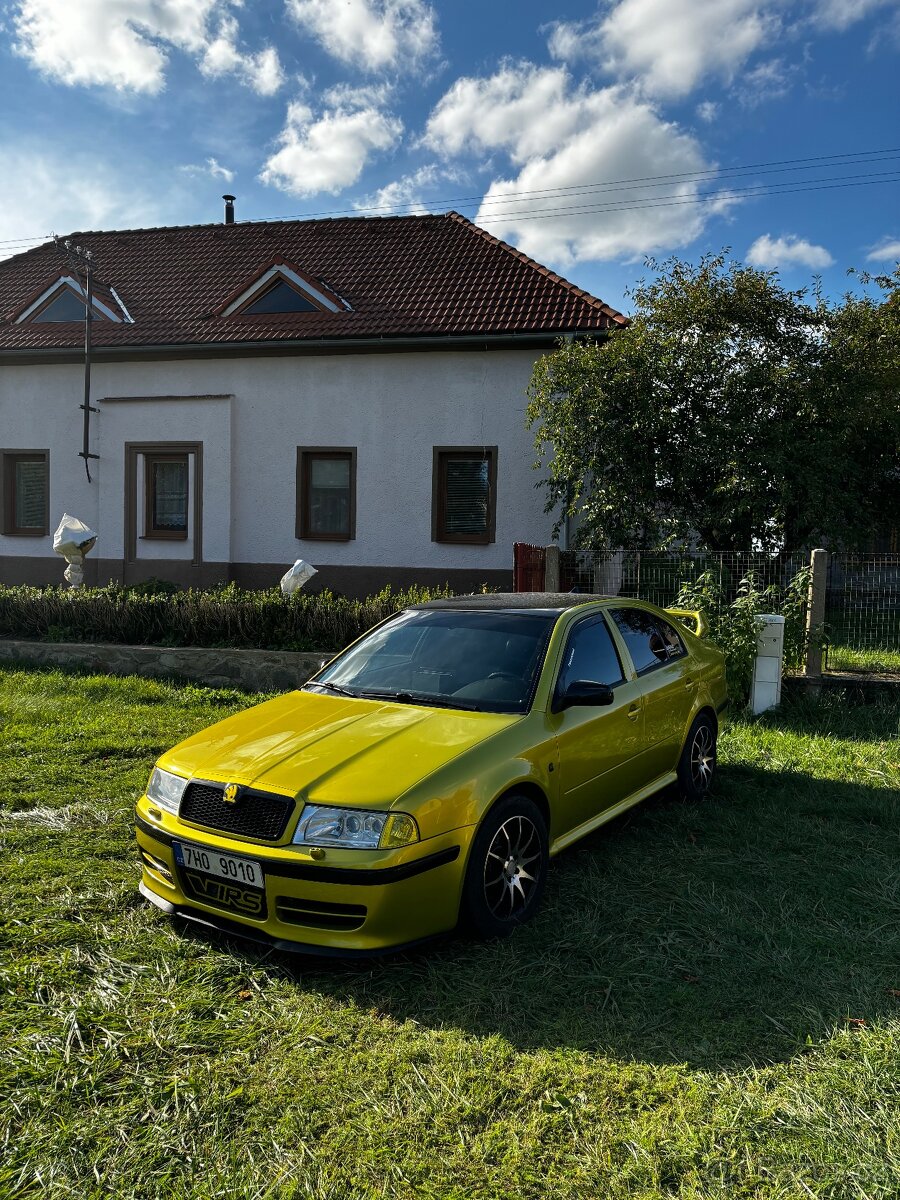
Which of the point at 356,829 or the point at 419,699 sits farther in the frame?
the point at 419,699

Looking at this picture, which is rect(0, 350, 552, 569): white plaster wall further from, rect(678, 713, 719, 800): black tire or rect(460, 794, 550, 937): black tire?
rect(460, 794, 550, 937): black tire

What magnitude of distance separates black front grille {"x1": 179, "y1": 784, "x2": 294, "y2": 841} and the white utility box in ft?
19.2

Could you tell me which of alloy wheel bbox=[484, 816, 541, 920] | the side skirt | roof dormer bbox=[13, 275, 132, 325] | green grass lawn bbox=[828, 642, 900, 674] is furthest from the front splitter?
roof dormer bbox=[13, 275, 132, 325]

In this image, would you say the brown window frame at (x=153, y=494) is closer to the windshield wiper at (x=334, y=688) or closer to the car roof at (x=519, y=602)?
the car roof at (x=519, y=602)

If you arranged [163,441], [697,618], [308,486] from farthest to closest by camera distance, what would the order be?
[163,441] < [308,486] < [697,618]

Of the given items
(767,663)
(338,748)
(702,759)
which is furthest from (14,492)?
(338,748)

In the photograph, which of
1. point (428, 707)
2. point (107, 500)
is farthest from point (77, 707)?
point (107, 500)

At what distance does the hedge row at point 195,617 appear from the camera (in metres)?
9.73

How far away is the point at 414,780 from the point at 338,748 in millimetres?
485

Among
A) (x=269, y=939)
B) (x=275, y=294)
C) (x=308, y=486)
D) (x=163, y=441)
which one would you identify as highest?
(x=275, y=294)

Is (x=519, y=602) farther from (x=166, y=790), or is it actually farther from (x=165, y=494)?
(x=165, y=494)

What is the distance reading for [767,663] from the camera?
7988 mm

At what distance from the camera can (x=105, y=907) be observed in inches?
155

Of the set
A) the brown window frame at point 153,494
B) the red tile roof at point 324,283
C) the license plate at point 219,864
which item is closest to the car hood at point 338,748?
the license plate at point 219,864
